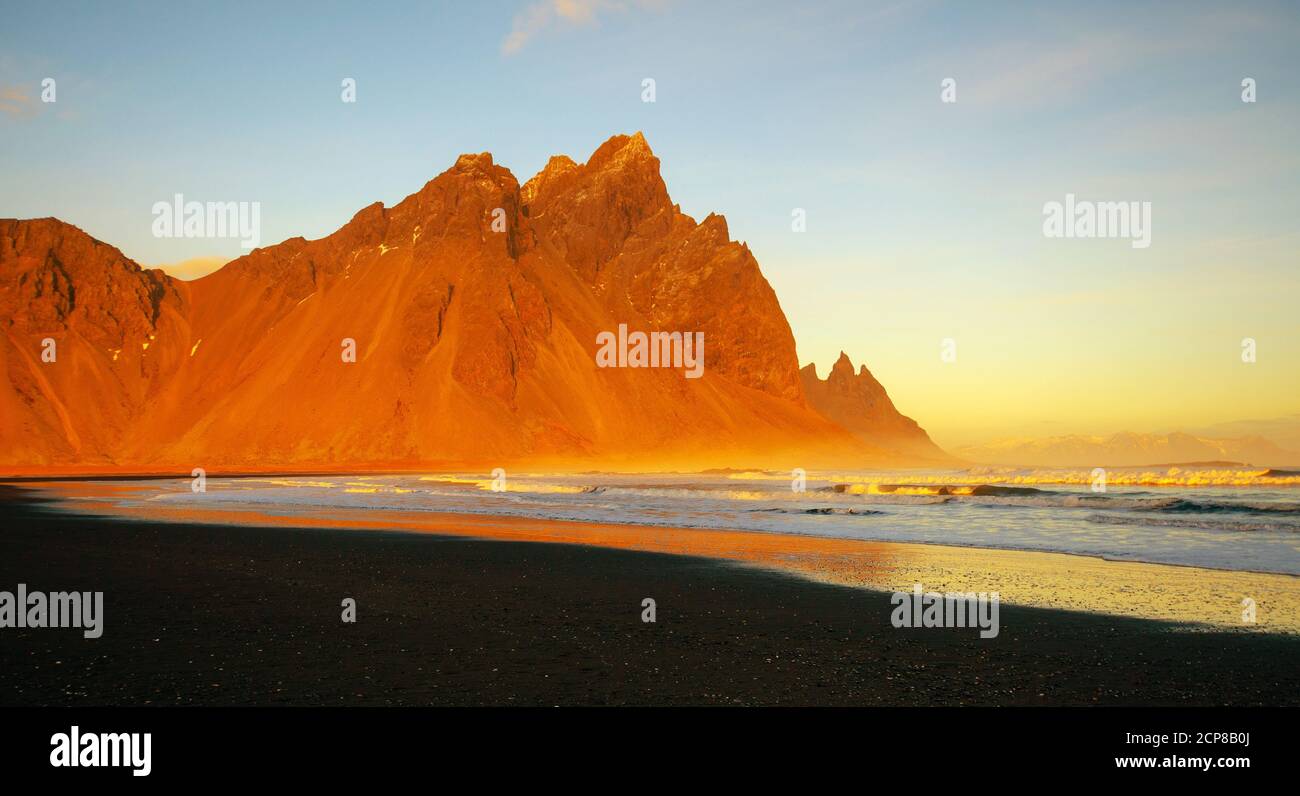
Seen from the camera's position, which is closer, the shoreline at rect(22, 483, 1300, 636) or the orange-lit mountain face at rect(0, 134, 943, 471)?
the shoreline at rect(22, 483, 1300, 636)

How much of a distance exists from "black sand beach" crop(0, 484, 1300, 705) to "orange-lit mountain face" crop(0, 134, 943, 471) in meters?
86.1

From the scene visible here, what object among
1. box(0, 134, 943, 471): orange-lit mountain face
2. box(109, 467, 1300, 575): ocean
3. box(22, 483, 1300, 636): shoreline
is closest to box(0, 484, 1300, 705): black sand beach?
box(22, 483, 1300, 636): shoreline

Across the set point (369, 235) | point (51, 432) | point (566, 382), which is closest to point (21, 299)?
point (51, 432)

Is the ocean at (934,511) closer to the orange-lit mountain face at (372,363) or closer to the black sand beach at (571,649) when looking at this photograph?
the black sand beach at (571,649)

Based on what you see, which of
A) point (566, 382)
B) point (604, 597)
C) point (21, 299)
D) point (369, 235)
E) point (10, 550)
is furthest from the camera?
point (369, 235)

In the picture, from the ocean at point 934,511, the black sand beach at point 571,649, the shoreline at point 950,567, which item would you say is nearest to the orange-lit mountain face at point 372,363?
the ocean at point 934,511

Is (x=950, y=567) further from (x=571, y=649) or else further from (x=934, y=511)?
(x=934, y=511)

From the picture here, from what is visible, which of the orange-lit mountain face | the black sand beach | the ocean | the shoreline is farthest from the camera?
the orange-lit mountain face

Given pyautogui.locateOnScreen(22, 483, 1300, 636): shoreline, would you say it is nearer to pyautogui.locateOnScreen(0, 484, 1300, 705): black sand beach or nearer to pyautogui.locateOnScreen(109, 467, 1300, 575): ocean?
pyautogui.locateOnScreen(0, 484, 1300, 705): black sand beach

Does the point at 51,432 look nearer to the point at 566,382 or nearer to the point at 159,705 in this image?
the point at 566,382

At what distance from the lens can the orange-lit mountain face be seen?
10350 cm
